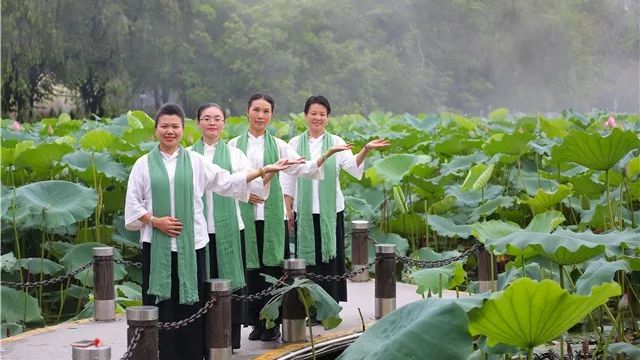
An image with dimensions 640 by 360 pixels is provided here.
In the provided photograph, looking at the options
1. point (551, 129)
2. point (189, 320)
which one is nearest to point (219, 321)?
point (189, 320)

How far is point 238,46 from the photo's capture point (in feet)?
118

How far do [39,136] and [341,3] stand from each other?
33127 millimetres

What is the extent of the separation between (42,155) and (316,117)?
246 cm

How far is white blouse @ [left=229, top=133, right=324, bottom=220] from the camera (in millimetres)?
5582

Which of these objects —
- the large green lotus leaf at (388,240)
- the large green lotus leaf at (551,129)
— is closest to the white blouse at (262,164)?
the large green lotus leaf at (388,240)

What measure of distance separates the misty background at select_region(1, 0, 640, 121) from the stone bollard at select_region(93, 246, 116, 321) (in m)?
19.9

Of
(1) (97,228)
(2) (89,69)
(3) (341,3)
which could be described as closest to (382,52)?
(3) (341,3)

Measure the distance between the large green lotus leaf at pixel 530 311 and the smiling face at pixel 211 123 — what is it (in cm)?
231

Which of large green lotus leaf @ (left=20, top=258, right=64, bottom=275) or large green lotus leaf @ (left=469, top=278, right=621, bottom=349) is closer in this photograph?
large green lotus leaf @ (left=469, top=278, right=621, bottom=349)

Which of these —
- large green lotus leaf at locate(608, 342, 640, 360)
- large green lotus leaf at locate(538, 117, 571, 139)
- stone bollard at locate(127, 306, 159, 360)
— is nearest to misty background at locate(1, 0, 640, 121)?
large green lotus leaf at locate(538, 117, 571, 139)

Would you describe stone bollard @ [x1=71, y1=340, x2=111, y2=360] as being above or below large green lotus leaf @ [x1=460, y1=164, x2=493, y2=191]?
below

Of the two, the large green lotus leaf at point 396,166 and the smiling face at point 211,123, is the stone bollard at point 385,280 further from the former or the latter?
the large green lotus leaf at point 396,166

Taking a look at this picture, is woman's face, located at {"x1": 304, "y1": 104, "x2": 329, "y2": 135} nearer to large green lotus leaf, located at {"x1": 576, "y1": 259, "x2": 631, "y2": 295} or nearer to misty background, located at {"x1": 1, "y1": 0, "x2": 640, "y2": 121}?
large green lotus leaf, located at {"x1": 576, "y1": 259, "x2": 631, "y2": 295}

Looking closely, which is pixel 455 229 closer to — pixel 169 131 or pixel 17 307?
pixel 17 307
